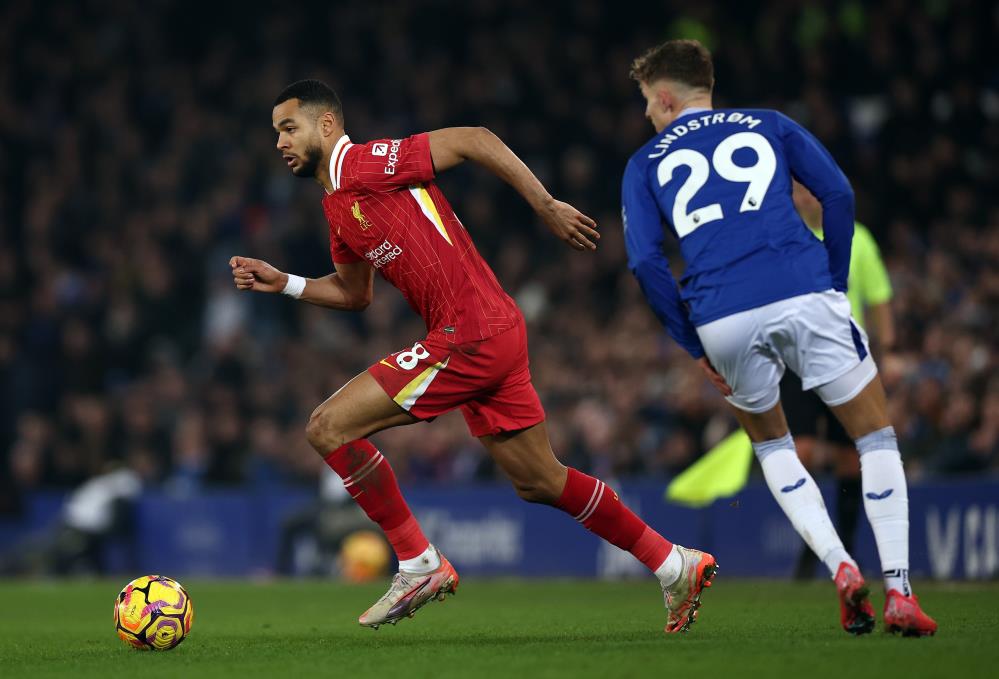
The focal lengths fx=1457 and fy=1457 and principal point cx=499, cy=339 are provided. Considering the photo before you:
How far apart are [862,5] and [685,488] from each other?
6592 millimetres

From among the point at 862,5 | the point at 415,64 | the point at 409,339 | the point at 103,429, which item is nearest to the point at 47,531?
the point at 103,429

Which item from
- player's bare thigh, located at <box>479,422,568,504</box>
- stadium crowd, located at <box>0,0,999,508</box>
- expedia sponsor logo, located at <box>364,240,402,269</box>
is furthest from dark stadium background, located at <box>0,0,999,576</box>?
expedia sponsor logo, located at <box>364,240,402,269</box>

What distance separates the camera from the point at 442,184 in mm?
17578

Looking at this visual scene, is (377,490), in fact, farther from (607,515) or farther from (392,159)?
(392,159)

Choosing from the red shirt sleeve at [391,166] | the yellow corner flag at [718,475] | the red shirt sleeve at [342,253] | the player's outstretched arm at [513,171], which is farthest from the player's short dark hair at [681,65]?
the yellow corner flag at [718,475]

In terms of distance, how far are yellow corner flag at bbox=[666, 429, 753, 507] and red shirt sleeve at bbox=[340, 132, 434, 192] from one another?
202 inches

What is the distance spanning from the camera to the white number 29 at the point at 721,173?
5.62m

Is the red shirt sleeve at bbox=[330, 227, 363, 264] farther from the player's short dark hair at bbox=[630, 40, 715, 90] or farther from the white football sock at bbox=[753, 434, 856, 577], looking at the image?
the white football sock at bbox=[753, 434, 856, 577]

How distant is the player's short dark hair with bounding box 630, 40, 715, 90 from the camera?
5875 millimetres

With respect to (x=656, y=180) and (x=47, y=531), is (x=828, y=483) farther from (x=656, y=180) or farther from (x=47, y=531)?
(x=47, y=531)

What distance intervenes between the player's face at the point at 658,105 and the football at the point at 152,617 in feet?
9.44

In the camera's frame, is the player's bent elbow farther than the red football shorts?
Yes

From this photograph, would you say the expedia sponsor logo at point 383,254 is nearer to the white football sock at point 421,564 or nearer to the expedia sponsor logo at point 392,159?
the expedia sponsor logo at point 392,159

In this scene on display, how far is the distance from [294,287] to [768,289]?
7.70 ft
